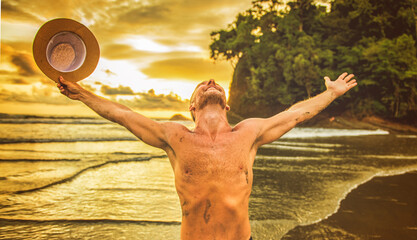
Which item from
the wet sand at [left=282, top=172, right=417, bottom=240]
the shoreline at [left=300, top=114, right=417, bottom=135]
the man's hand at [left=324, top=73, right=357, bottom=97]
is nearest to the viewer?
the man's hand at [left=324, top=73, right=357, bottom=97]

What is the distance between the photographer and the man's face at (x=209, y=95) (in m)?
1.85

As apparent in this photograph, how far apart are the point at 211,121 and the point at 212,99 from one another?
15cm

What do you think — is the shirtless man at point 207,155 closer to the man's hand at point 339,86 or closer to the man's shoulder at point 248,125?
the man's shoulder at point 248,125

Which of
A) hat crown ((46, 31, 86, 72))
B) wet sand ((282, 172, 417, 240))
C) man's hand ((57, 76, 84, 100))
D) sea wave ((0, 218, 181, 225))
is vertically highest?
hat crown ((46, 31, 86, 72))

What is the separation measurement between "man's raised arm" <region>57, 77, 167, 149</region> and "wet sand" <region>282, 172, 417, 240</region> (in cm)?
246

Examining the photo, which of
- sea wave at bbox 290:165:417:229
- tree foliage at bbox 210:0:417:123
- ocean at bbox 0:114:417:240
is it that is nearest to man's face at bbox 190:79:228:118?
ocean at bbox 0:114:417:240

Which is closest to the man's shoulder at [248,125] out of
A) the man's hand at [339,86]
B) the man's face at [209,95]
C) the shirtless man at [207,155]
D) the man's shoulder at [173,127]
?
the shirtless man at [207,155]

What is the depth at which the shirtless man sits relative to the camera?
1727mm

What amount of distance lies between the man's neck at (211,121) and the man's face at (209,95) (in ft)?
0.10

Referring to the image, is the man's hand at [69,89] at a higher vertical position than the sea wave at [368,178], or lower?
higher

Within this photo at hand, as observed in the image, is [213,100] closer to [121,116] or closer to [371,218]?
[121,116]

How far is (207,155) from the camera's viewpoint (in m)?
1.75

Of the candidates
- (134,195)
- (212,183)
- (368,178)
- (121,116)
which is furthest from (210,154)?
(368,178)

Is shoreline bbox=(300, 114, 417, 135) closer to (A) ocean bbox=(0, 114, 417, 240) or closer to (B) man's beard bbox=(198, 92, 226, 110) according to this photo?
(A) ocean bbox=(0, 114, 417, 240)
